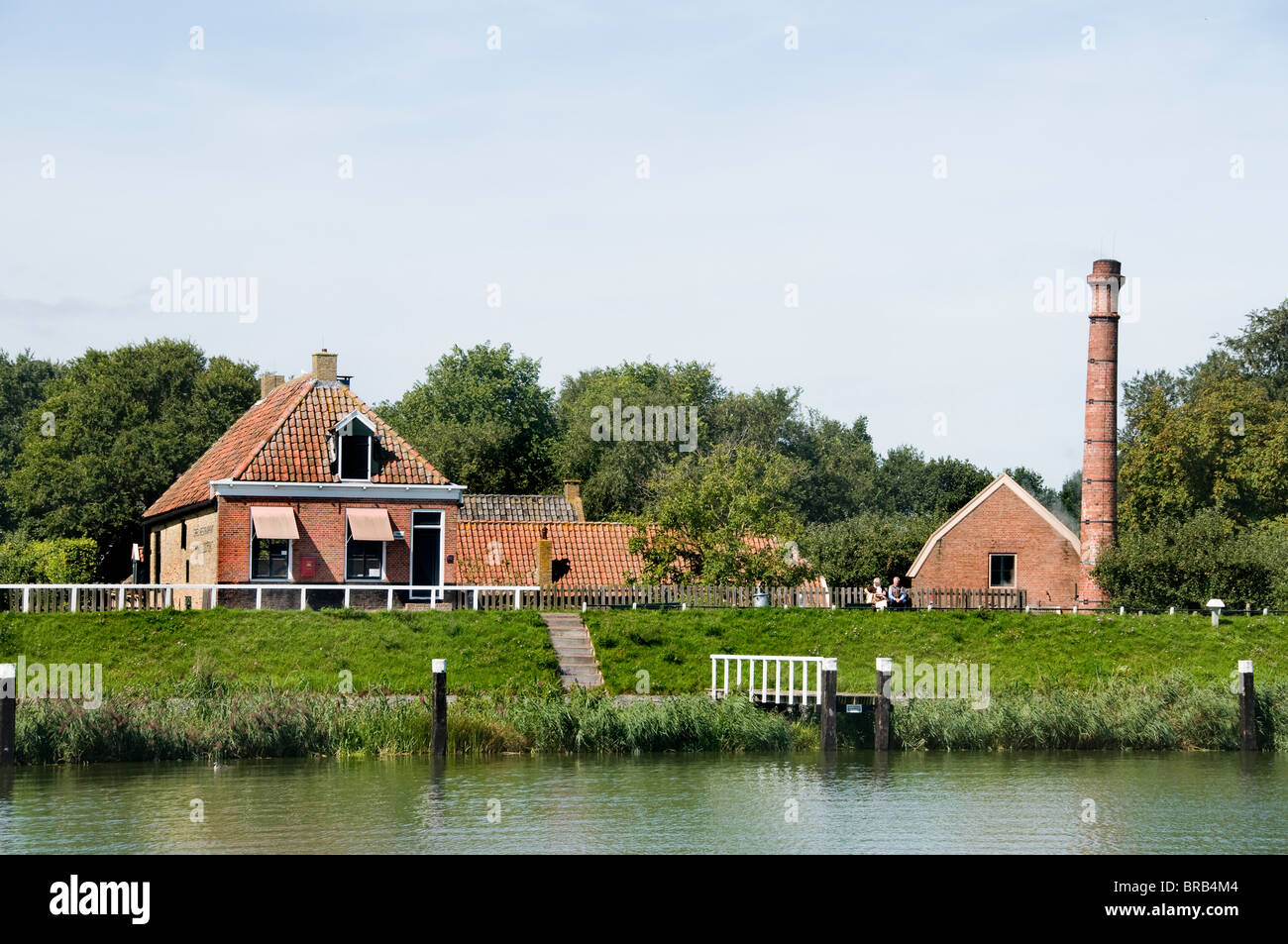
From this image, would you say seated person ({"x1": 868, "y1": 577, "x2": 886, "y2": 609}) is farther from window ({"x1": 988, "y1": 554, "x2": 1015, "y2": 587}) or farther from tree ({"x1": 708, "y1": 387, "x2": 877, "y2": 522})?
tree ({"x1": 708, "y1": 387, "x2": 877, "y2": 522})

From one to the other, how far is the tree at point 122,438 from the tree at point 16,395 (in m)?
23.0

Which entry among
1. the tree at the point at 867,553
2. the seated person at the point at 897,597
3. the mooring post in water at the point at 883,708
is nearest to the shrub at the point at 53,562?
the tree at the point at 867,553

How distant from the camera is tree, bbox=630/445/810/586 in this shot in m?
45.7

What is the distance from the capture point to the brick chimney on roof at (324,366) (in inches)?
1761

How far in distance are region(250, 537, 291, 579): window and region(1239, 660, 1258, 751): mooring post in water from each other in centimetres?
2389

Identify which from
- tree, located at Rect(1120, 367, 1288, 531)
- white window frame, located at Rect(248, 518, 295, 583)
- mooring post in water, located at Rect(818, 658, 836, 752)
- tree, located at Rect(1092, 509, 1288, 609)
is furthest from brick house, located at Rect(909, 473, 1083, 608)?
mooring post in water, located at Rect(818, 658, 836, 752)

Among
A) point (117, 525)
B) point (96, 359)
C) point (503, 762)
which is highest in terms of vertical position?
point (96, 359)

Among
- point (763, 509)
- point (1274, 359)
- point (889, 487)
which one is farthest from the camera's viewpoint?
point (889, 487)

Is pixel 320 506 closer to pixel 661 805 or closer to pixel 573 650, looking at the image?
pixel 573 650

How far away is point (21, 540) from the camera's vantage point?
200 feet

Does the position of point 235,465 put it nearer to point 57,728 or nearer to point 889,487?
point 57,728

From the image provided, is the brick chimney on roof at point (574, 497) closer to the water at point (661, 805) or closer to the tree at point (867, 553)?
the tree at point (867, 553)

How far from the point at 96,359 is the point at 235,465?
2556cm
